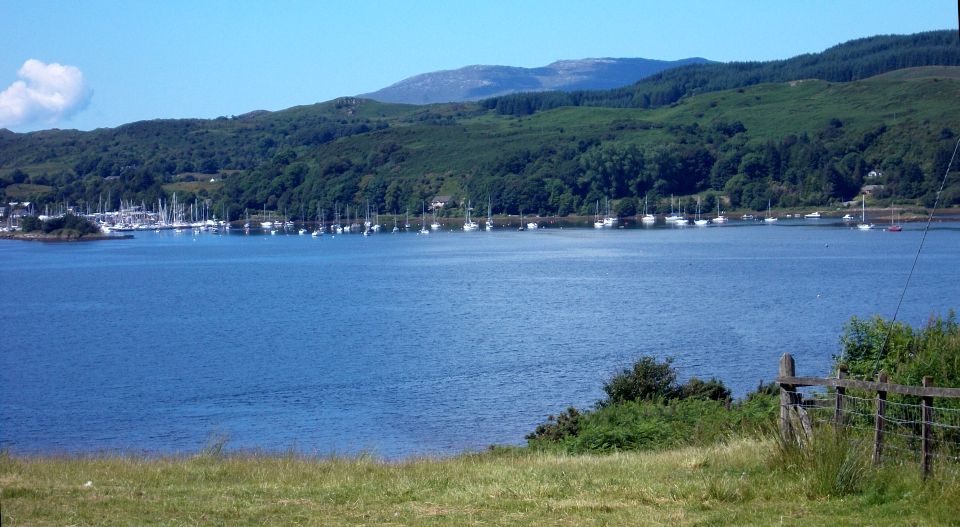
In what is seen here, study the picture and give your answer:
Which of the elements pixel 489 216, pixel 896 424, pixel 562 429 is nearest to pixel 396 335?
pixel 562 429

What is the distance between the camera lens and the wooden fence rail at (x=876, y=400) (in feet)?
33.5

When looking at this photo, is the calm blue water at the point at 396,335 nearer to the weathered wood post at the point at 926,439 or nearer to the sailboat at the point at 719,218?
the weathered wood post at the point at 926,439

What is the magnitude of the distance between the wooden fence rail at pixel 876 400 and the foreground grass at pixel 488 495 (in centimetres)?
30

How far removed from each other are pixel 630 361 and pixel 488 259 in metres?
66.3

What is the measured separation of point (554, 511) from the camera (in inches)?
399

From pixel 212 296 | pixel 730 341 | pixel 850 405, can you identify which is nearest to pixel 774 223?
pixel 212 296

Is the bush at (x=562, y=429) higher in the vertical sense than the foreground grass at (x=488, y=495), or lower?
lower

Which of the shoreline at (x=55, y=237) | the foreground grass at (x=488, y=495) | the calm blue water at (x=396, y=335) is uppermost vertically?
the foreground grass at (x=488, y=495)

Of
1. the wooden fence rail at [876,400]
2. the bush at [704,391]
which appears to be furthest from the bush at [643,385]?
the wooden fence rail at [876,400]

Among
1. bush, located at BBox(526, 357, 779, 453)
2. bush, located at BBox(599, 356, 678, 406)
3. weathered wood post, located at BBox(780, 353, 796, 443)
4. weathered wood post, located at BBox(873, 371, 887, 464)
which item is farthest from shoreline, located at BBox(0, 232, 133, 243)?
weathered wood post, located at BBox(873, 371, 887, 464)

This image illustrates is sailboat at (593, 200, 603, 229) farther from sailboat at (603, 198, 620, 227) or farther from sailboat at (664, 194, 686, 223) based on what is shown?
sailboat at (664, 194, 686, 223)

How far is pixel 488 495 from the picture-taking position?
35.8ft

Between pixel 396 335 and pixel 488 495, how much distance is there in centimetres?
4016

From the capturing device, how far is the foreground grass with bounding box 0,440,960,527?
31.9 feet
